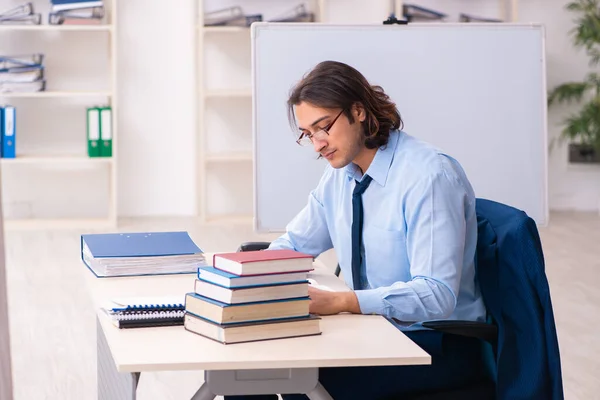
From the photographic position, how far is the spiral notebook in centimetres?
164

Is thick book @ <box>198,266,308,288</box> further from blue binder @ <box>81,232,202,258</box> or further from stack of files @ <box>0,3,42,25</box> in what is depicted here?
stack of files @ <box>0,3,42,25</box>

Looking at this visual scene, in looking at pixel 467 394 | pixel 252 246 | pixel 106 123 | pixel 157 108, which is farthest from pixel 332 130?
pixel 157 108

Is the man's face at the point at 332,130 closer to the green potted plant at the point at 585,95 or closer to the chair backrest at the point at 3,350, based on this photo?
the chair backrest at the point at 3,350

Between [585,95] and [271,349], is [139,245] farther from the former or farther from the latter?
[585,95]

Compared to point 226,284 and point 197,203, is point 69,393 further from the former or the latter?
point 197,203

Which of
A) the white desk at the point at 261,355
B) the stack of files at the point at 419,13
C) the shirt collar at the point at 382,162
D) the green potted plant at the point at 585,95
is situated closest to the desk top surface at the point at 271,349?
the white desk at the point at 261,355

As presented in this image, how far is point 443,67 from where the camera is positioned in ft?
11.3

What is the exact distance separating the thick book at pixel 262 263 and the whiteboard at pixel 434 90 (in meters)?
1.78

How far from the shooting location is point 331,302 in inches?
69.0

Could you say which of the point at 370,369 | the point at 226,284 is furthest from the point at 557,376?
the point at 226,284

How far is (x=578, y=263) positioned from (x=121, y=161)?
308 centimetres

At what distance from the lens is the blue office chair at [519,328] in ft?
5.86

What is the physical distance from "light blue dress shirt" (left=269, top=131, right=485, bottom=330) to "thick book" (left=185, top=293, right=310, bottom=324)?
0.22m

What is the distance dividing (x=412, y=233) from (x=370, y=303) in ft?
0.63
